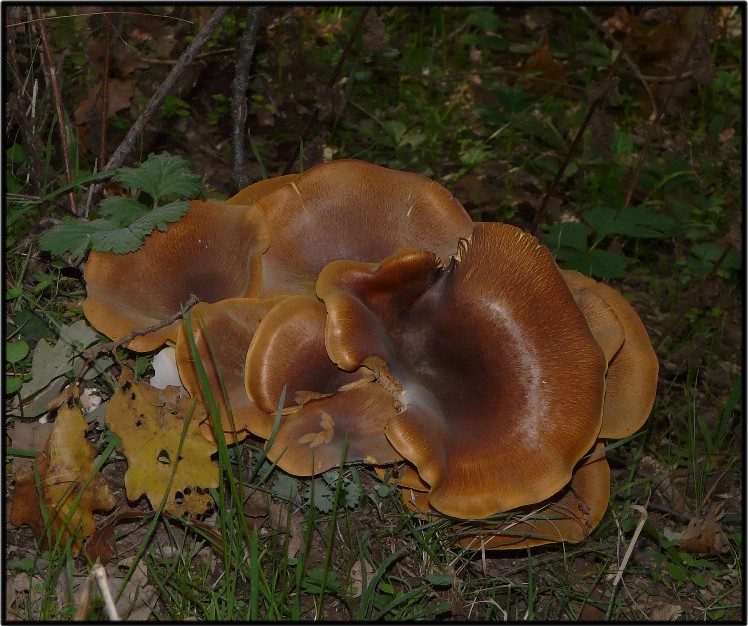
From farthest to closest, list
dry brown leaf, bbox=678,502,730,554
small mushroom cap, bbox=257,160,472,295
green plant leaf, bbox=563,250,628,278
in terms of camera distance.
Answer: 1. green plant leaf, bbox=563,250,628,278
2. dry brown leaf, bbox=678,502,730,554
3. small mushroom cap, bbox=257,160,472,295

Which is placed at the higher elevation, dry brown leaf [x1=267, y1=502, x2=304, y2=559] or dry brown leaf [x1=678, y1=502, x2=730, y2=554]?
dry brown leaf [x1=267, y1=502, x2=304, y2=559]

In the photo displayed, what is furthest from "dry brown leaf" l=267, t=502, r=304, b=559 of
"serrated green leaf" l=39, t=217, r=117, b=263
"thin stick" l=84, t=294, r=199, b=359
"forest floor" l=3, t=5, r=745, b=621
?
"serrated green leaf" l=39, t=217, r=117, b=263

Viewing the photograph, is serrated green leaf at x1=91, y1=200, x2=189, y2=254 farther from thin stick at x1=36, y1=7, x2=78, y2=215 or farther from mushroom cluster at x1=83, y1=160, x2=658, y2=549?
thin stick at x1=36, y1=7, x2=78, y2=215

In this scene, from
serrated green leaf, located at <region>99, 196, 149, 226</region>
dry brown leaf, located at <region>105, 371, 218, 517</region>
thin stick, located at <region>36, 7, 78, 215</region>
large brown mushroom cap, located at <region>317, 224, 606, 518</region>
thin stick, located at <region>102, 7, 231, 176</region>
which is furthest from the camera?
thin stick, located at <region>102, 7, 231, 176</region>

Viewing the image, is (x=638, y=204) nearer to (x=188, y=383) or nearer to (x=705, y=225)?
(x=705, y=225)

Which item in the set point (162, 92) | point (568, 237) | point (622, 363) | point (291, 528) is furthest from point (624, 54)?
point (291, 528)

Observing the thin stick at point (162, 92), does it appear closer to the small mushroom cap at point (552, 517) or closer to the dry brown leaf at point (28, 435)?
the dry brown leaf at point (28, 435)

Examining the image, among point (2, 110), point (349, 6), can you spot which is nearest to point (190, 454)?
point (2, 110)

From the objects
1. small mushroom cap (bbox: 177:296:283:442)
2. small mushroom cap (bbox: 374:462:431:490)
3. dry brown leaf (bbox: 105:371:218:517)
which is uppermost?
small mushroom cap (bbox: 177:296:283:442)
